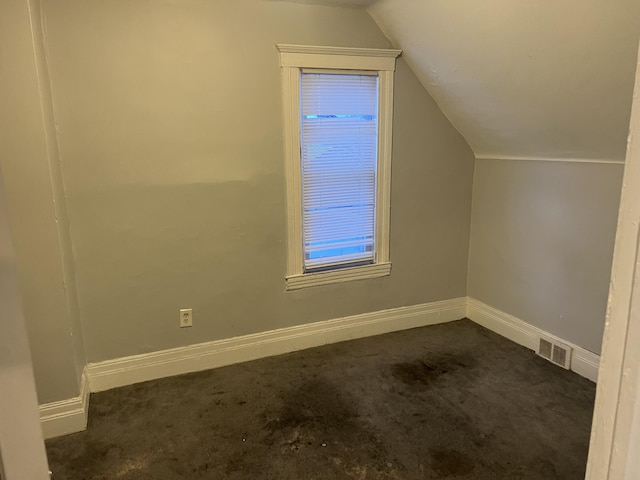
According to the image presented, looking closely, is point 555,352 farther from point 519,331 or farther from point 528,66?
point 528,66

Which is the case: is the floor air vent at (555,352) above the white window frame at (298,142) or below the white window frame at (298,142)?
below

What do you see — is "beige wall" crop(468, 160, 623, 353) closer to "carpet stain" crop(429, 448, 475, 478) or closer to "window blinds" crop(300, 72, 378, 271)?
"window blinds" crop(300, 72, 378, 271)

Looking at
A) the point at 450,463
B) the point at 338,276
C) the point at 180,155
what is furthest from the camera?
the point at 338,276

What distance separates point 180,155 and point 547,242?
243cm

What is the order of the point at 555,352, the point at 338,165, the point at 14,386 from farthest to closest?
the point at 338,165
the point at 555,352
the point at 14,386

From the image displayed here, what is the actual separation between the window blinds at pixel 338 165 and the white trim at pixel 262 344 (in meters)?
0.49

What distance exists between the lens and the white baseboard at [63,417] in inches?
88.4

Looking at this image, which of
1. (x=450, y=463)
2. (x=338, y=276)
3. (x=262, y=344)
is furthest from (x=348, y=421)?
(x=338, y=276)

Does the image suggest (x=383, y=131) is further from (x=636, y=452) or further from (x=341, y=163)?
(x=636, y=452)

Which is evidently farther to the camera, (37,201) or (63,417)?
(63,417)

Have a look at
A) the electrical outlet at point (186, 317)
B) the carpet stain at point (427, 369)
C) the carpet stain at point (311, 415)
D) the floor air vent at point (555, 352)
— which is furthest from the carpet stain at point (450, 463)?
the electrical outlet at point (186, 317)

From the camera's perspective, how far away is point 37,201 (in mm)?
2064

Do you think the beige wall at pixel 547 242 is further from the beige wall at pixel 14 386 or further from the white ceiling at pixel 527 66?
the beige wall at pixel 14 386

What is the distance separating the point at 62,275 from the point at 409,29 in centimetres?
242
